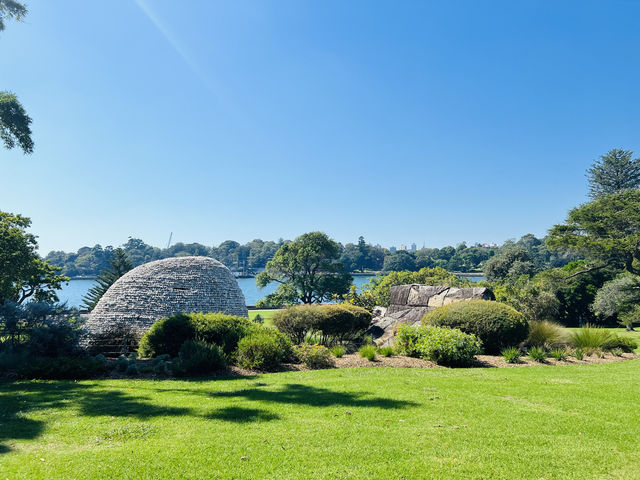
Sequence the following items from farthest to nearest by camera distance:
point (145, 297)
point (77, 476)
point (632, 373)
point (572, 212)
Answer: point (572, 212) → point (145, 297) → point (632, 373) → point (77, 476)

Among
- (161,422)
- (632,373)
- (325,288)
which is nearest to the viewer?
(161,422)

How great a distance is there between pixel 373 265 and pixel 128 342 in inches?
4571

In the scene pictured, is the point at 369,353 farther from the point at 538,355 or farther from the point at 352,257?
the point at 352,257

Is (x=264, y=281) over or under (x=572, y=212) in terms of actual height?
under

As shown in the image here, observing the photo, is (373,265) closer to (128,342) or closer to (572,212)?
(572,212)

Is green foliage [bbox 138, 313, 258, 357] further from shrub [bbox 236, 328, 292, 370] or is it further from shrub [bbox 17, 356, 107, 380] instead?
shrub [bbox 17, 356, 107, 380]

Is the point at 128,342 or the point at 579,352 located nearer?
the point at 579,352

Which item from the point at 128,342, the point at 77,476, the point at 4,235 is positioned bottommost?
the point at 128,342

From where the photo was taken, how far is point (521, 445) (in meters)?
4.26

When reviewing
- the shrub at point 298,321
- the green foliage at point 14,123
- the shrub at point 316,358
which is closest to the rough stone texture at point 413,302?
the shrub at point 298,321

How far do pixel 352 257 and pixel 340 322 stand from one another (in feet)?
349

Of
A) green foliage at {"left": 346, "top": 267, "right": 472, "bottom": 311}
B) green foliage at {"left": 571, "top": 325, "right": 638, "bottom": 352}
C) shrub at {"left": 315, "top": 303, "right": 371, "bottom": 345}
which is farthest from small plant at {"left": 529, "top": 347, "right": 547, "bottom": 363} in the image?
green foliage at {"left": 346, "top": 267, "right": 472, "bottom": 311}

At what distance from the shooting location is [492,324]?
1152 centimetres

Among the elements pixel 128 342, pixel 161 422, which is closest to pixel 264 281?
pixel 128 342
